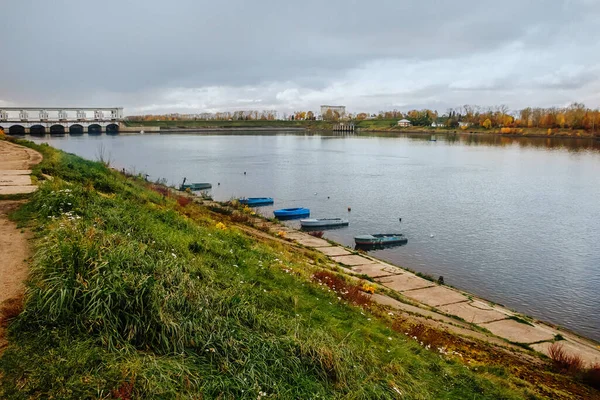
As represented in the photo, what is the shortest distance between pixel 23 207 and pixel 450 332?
1254 centimetres

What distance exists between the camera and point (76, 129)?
173 m

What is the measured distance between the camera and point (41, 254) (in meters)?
7.92

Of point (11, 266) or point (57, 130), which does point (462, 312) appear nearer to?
point (11, 266)

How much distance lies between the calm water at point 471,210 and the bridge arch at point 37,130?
99538 mm

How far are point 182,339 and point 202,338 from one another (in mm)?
316

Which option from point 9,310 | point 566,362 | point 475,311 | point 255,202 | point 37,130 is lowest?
point 475,311

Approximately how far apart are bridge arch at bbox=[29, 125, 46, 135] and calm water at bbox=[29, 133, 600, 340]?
9954 centimetres

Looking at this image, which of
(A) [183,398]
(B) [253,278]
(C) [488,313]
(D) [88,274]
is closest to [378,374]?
(A) [183,398]

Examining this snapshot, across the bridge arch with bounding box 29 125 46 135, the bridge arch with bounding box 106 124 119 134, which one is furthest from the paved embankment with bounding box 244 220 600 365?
the bridge arch with bounding box 106 124 119 134

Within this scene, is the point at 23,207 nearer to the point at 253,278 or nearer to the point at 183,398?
the point at 253,278

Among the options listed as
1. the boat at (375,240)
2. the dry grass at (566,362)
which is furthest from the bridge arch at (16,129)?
the dry grass at (566,362)

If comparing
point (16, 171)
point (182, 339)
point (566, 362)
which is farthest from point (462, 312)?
point (16, 171)

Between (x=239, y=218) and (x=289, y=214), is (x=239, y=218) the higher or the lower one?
the higher one

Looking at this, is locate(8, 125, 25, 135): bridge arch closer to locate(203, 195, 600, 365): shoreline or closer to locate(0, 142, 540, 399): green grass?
locate(203, 195, 600, 365): shoreline
